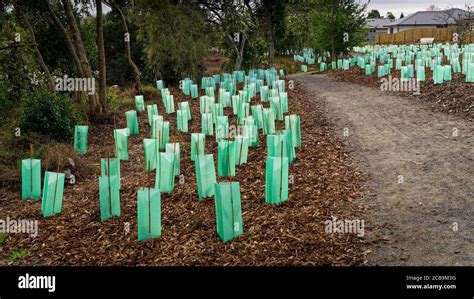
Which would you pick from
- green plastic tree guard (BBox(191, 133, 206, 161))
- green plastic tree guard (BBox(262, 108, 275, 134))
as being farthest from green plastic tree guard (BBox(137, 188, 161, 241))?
green plastic tree guard (BBox(262, 108, 275, 134))

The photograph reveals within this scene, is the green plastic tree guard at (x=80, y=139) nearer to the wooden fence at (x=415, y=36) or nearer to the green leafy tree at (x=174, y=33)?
the green leafy tree at (x=174, y=33)

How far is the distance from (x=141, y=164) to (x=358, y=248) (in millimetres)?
5264

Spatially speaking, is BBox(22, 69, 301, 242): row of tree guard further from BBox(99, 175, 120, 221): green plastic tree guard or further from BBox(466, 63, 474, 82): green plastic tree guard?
BBox(466, 63, 474, 82): green plastic tree guard

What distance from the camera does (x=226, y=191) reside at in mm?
4660

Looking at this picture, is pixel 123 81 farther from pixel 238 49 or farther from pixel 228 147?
pixel 228 147

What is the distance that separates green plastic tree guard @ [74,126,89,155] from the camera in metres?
9.59

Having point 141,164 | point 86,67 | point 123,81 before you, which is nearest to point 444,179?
point 141,164

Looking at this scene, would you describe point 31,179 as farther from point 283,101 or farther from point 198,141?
point 283,101

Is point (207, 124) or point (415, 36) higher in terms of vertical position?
point (415, 36)

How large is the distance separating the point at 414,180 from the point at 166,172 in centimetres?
342

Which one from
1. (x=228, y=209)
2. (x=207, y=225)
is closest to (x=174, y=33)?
(x=207, y=225)

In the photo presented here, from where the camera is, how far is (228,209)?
15.3 feet
